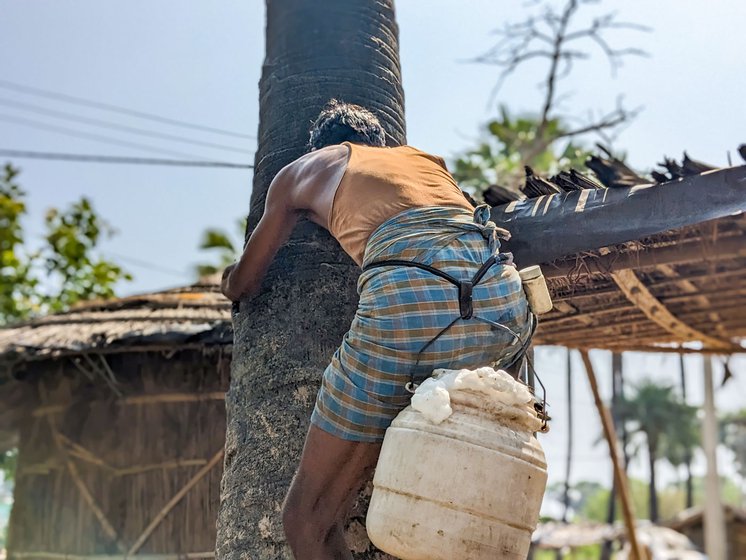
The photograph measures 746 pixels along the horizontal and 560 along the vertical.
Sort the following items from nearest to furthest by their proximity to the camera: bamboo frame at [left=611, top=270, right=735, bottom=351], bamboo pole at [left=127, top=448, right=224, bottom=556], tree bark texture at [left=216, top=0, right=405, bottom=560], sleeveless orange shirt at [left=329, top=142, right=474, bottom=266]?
sleeveless orange shirt at [left=329, top=142, right=474, bottom=266] → tree bark texture at [left=216, top=0, right=405, bottom=560] → bamboo frame at [left=611, top=270, right=735, bottom=351] → bamboo pole at [left=127, top=448, right=224, bottom=556]

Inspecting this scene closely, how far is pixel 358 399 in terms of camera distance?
7.23ft

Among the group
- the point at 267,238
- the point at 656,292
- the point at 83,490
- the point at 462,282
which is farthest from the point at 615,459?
the point at 462,282

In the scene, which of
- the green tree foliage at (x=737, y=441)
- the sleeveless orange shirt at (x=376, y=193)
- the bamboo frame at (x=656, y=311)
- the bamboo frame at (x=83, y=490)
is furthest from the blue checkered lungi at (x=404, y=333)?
the green tree foliage at (x=737, y=441)

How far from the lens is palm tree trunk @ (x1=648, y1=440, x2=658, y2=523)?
2898cm

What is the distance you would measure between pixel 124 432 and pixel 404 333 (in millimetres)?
4677

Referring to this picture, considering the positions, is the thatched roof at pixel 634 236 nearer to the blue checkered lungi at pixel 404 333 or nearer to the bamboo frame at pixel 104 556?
the blue checkered lungi at pixel 404 333

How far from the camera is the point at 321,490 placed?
2.26 meters

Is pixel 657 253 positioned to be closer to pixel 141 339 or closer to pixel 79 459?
pixel 141 339

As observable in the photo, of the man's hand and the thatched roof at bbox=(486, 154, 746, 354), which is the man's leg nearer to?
the man's hand

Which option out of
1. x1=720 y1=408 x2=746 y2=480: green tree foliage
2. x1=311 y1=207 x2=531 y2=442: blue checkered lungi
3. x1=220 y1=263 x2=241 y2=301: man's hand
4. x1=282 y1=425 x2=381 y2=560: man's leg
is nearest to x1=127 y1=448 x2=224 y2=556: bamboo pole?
x1=220 y1=263 x2=241 y2=301: man's hand

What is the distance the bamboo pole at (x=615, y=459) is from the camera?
20.0 feet

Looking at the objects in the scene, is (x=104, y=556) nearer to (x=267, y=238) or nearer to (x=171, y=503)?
(x=171, y=503)

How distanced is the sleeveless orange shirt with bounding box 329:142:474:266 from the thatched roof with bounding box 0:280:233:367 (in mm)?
3518

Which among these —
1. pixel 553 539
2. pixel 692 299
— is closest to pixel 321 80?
pixel 692 299
